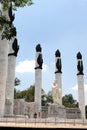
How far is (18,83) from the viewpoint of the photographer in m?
50.5

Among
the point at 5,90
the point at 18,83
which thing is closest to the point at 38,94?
the point at 5,90

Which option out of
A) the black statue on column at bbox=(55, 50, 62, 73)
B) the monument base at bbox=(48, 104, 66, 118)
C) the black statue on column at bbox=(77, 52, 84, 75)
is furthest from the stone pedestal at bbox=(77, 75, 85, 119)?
the monument base at bbox=(48, 104, 66, 118)

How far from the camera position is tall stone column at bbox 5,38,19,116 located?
87.7 feet

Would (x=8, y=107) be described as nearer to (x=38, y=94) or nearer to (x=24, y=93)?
(x=38, y=94)

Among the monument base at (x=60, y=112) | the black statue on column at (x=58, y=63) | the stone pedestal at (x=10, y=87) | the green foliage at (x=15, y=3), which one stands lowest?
the monument base at (x=60, y=112)

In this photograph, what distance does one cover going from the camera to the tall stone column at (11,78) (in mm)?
26720

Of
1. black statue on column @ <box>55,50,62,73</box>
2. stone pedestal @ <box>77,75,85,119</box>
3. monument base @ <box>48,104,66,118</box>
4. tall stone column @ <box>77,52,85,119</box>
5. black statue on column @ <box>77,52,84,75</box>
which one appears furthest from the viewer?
black statue on column @ <box>77,52,84,75</box>

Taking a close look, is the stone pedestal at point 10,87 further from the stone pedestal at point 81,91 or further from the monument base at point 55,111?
the stone pedestal at point 81,91

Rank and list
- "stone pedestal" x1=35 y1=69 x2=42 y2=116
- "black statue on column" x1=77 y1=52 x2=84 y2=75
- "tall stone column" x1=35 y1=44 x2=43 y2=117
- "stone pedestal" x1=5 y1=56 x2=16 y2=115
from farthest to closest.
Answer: "black statue on column" x1=77 y1=52 x2=84 y2=75, "tall stone column" x1=35 y1=44 x2=43 y2=117, "stone pedestal" x1=35 y1=69 x2=42 y2=116, "stone pedestal" x1=5 y1=56 x2=16 y2=115

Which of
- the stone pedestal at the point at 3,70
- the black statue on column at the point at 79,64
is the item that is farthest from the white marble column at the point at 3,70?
the black statue on column at the point at 79,64

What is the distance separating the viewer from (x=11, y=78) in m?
28.5

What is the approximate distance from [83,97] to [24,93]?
64.7ft

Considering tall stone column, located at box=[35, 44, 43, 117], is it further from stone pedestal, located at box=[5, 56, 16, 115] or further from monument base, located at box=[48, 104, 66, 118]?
stone pedestal, located at box=[5, 56, 16, 115]

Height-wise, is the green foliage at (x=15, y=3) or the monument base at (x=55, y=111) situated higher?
the green foliage at (x=15, y=3)
